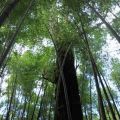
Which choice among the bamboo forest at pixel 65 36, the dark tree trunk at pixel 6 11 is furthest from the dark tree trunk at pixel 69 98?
the dark tree trunk at pixel 6 11

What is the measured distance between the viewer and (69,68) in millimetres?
6094

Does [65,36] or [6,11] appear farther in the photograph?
[65,36]

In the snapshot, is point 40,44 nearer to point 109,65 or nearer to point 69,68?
point 69,68

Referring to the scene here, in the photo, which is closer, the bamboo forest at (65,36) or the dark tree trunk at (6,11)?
the dark tree trunk at (6,11)

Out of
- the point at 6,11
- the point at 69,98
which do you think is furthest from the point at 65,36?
the point at 6,11

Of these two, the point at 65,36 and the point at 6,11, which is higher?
the point at 65,36

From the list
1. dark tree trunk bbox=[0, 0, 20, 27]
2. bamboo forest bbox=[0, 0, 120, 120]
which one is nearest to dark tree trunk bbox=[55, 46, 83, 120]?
bamboo forest bbox=[0, 0, 120, 120]

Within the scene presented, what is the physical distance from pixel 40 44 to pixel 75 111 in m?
3.42

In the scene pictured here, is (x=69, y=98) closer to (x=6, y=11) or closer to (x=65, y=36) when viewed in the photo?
(x=65, y=36)

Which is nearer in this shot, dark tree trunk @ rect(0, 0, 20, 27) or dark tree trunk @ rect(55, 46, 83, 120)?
dark tree trunk @ rect(0, 0, 20, 27)

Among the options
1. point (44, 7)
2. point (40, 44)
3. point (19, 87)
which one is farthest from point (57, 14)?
point (19, 87)

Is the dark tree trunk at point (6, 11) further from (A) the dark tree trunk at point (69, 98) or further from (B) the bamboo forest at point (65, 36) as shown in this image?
(A) the dark tree trunk at point (69, 98)

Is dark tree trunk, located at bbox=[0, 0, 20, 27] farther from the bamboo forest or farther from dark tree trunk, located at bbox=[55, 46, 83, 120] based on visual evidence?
dark tree trunk, located at bbox=[55, 46, 83, 120]

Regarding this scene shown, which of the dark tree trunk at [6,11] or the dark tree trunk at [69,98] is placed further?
the dark tree trunk at [69,98]
